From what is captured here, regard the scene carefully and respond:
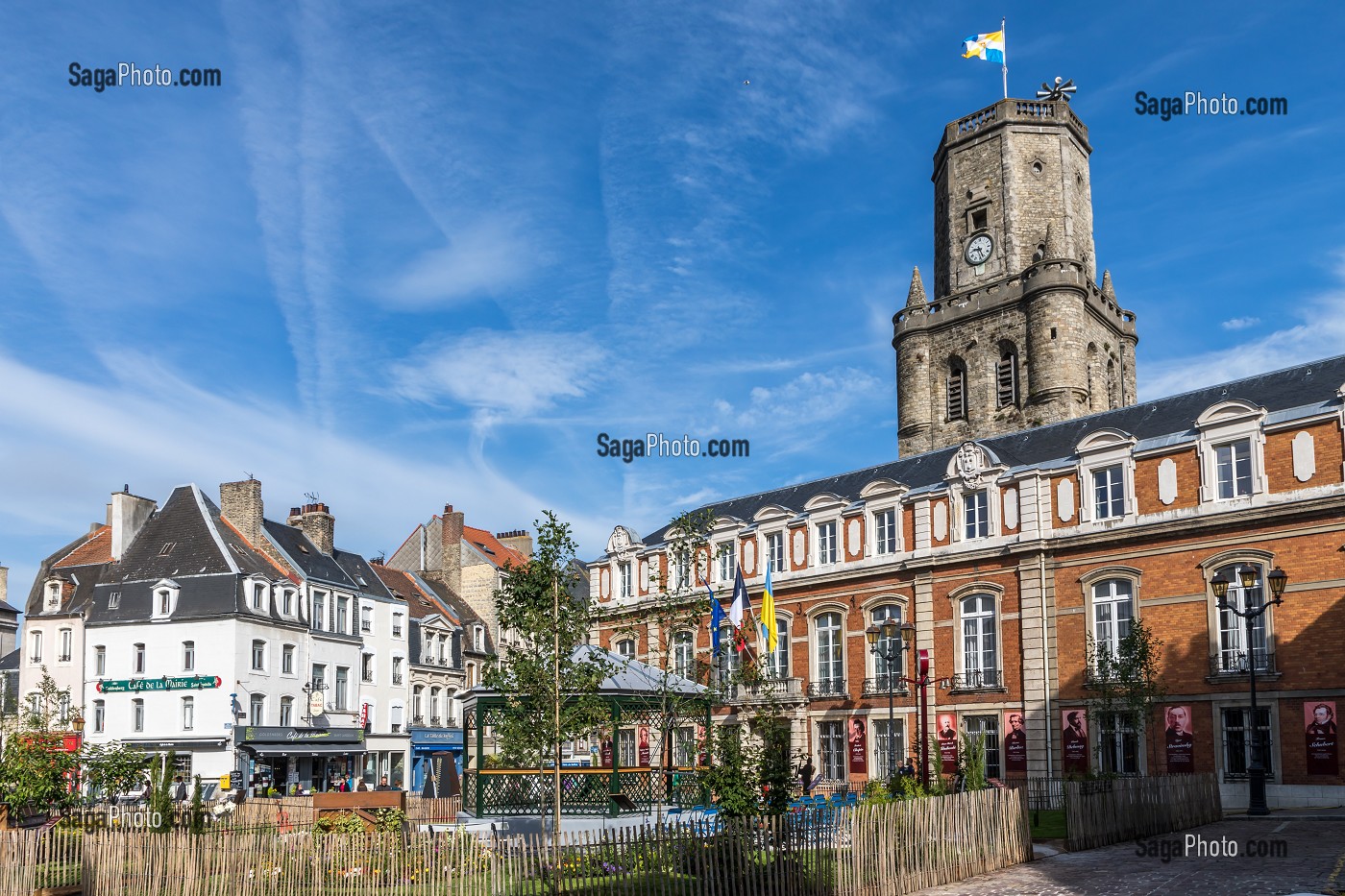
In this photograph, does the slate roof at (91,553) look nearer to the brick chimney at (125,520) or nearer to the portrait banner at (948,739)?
the brick chimney at (125,520)

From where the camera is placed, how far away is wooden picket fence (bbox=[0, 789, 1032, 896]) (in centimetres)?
1543

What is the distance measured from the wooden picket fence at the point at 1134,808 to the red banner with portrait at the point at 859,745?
50.6 ft

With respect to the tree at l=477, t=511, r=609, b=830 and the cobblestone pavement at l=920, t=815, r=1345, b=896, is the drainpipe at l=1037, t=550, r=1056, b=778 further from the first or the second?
the tree at l=477, t=511, r=609, b=830

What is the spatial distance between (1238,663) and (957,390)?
79.0 feet

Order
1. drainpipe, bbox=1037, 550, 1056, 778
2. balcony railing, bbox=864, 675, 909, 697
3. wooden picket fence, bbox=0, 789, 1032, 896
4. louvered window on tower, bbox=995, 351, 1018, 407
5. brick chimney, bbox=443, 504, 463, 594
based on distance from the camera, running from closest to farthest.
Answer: wooden picket fence, bbox=0, 789, 1032, 896
drainpipe, bbox=1037, 550, 1056, 778
balcony railing, bbox=864, 675, 909, 697
louvered window on tower, bbox=995, 351, 1018, 407
brick chimney, bbox=443, 504, 463, 594

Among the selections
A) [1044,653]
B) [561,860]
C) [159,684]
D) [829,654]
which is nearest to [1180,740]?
[1044,653]

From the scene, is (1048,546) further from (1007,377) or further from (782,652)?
(1007,377)

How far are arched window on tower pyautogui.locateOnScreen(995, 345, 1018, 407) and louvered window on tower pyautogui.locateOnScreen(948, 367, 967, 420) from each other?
1622 mm

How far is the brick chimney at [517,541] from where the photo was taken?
68.8m

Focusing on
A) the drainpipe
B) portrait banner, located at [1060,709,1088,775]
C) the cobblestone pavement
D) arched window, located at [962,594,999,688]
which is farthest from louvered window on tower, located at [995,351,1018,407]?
the cobblestone pavement

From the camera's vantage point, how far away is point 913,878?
17.4m

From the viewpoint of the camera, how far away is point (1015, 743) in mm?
37219

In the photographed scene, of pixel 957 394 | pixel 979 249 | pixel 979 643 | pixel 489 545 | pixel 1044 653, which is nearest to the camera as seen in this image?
pixel 1044 653

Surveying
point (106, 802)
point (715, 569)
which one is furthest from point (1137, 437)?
point (106, 802)
